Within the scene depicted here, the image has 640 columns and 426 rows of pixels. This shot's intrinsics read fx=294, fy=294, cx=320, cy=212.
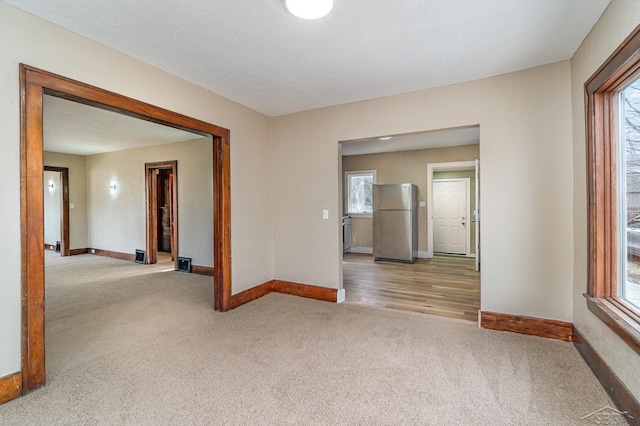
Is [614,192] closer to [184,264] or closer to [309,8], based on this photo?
[309,8]

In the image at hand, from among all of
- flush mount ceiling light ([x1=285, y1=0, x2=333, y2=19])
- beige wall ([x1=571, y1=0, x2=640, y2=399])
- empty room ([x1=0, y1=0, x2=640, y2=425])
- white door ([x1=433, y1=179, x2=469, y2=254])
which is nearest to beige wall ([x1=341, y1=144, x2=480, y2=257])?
white door ([x1=433, y1=179, x2=469, y2=254])

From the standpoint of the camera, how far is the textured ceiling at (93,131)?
388 centimetres

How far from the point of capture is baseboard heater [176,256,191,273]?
542cm

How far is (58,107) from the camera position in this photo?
12.3 ft

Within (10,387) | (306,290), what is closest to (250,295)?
(306,290)

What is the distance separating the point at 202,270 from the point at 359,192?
13.4ft

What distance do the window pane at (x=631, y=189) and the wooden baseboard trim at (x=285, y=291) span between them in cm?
258

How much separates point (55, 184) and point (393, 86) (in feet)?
31.0

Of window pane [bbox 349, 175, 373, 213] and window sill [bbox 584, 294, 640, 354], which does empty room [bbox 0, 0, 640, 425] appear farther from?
window pane [bbox 349, 175, 373, 213]

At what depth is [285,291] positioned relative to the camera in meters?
4.00

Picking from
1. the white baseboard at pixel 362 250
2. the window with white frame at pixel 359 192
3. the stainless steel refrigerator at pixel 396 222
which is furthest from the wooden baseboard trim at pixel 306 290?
the window with white frame at pixel 359 192

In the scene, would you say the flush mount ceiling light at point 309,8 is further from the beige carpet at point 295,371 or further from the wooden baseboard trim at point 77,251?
the wooden baseboard trim at point 77,251

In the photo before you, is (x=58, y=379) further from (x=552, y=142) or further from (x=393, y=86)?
(x=552, y=142)

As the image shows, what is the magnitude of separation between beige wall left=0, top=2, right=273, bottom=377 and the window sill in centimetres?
324
